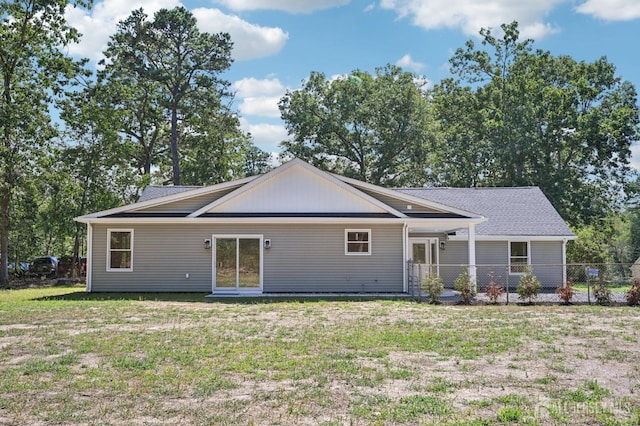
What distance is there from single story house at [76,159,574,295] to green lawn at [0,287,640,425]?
568 centimetres

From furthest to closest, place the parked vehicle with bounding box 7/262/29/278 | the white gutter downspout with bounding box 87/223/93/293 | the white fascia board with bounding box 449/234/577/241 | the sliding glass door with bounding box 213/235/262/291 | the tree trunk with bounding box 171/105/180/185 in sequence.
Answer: the tree trunk with bounding box 171/105/180/185
the parked vehicle with bounding box 7/262/29/278
the white fascia board with bounding box 449/234/577/241
the white gutter downspout with bounding box 87/223/93/293
the sliding glass door with bounding box 213/235/262/291

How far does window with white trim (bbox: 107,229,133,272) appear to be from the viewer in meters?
19.0

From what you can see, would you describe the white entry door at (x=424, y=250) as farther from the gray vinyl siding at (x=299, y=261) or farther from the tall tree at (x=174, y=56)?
the tall tree at (x=174, y=56)

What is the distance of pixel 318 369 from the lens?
23.8 feet

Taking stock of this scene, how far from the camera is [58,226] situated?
30516 mm

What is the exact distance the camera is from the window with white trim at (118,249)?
19.0 meters

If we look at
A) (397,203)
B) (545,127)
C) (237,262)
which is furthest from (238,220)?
(545,127)

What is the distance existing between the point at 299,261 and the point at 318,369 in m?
11.4

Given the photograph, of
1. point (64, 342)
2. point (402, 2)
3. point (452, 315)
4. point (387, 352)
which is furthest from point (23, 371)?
point (402, 2)

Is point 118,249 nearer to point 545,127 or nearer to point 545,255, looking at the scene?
point 545,255

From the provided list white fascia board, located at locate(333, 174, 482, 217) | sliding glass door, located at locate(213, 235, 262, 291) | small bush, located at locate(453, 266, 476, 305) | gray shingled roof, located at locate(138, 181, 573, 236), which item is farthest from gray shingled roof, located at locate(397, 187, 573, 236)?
sliding glass door, located at locate(213, 235, 262, 291)

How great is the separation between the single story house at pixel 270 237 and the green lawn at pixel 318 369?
5.68m

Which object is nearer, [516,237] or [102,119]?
[516,237]

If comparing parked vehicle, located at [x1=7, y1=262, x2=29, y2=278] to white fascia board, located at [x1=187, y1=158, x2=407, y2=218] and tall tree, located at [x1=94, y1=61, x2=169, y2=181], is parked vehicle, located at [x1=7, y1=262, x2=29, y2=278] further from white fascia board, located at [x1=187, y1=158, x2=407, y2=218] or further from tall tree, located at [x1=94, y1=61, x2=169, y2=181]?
white fascia board, located at [x1=187, y1=158, x2=407, y2=218]
